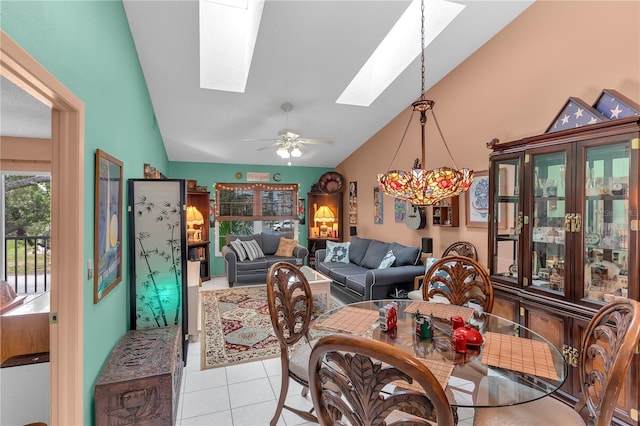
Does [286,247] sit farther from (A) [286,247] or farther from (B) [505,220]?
(B) [505,220]

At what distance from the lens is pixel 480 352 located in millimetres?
1525

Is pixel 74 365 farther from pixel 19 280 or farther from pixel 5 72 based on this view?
pixel 19 280

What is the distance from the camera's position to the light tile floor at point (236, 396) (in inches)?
82.3

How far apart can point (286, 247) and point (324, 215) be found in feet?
4.02

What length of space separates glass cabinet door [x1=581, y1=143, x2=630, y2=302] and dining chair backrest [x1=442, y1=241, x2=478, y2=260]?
1.41 metres

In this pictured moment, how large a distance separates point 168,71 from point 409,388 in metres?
3.73

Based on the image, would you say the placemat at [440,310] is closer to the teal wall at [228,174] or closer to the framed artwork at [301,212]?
the framed artwork at [301,212]

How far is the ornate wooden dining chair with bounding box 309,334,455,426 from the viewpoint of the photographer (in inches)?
32.6

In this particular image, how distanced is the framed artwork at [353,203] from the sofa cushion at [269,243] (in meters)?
1.66

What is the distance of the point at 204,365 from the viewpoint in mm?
2812

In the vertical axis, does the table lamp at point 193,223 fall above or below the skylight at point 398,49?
below

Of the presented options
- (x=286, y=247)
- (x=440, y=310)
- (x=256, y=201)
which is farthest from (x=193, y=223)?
(x=440, y=310)

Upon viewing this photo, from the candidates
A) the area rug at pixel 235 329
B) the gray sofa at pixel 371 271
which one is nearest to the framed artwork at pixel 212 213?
the area rug at pixel 235 329

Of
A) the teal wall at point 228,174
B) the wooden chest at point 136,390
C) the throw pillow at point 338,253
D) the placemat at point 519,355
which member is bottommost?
the wooden chest at point 136,390
